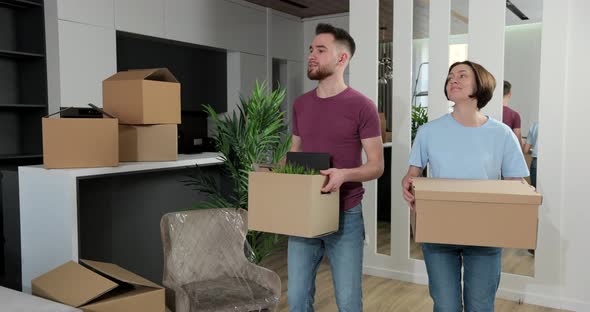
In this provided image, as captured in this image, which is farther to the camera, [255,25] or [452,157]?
[255,25]

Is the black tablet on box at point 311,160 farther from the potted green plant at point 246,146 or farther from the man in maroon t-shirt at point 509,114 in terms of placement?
the man in maroon t-shirt at point 509,114

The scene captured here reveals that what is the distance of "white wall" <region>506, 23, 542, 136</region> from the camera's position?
330cm

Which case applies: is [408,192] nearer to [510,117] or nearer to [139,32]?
[510,117]

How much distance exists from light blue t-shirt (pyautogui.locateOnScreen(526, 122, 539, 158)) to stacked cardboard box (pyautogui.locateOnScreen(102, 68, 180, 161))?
7.12ft

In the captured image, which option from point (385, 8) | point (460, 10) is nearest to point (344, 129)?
point (460, 10)

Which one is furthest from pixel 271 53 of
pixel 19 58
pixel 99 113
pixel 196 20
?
pixel 99 113

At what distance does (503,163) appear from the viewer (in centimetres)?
190

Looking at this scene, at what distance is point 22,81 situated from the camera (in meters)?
4.30

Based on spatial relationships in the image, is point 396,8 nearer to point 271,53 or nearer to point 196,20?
point 196,20

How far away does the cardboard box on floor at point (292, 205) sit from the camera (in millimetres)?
1667

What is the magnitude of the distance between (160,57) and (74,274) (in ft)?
12.6

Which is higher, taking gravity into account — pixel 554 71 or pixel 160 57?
pixel 160 57

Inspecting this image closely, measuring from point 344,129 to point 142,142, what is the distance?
1.14m

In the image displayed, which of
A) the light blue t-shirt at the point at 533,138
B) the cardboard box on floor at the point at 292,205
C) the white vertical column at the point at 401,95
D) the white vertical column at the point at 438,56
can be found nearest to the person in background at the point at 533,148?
the light blue t-shirt at the point at 533,138
